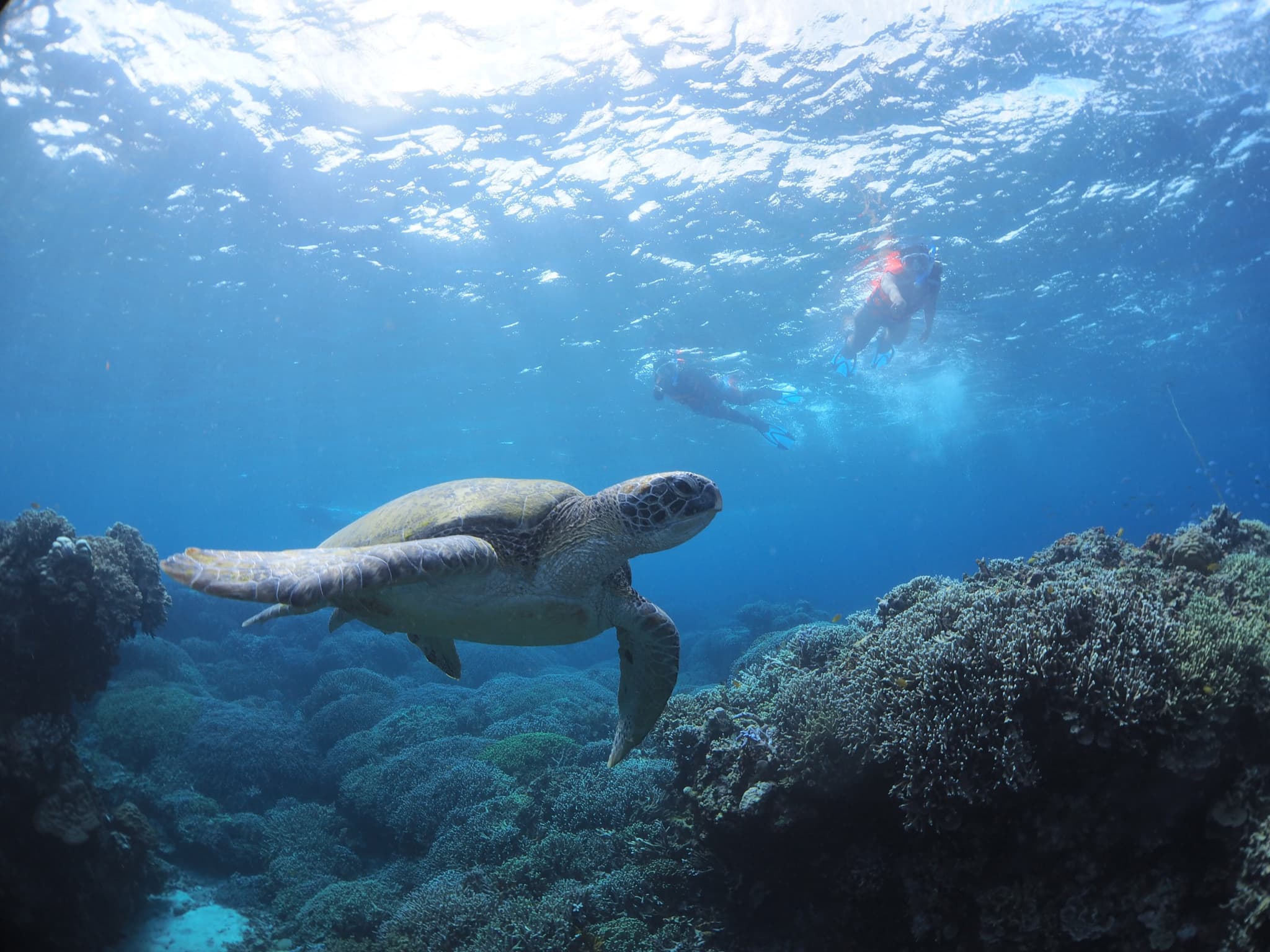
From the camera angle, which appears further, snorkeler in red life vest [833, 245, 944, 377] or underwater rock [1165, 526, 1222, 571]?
snorkeler in red life vest [833, 245, 944, 377]

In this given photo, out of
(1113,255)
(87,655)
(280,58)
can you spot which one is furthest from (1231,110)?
(87,655)

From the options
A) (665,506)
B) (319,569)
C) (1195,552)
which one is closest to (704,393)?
(1195,552)

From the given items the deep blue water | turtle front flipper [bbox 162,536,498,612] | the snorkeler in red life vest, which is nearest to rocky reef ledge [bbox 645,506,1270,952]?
turtle front flipper [bbox 162,536,498,612]

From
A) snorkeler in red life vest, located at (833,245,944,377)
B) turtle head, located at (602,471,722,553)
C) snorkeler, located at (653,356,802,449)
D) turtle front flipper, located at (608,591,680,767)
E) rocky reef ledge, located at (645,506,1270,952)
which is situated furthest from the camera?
snorkeler, located at (653,356,802,449)

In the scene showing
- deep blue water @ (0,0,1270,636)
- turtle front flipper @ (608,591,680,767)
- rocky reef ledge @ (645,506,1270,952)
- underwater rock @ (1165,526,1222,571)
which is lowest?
rocky reef ledge @ (645,506,1270,952)

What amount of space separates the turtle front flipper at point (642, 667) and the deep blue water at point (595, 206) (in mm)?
10087

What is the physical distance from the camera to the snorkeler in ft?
66.4

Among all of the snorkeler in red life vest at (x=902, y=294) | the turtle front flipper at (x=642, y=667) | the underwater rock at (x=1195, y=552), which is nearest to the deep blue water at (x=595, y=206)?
the snorkeler in red life vest at (x=902, y=294)

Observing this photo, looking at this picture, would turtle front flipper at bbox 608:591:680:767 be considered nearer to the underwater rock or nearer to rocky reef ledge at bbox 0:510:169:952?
rocky reef ledge at bbox 0:510:169:952

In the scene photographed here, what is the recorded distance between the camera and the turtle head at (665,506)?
12.5 ft

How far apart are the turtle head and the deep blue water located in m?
9.47

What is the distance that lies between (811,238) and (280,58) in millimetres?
12084

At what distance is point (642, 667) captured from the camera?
14.5 ft

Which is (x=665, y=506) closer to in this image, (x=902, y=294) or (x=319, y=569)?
(x=319, y=569)
